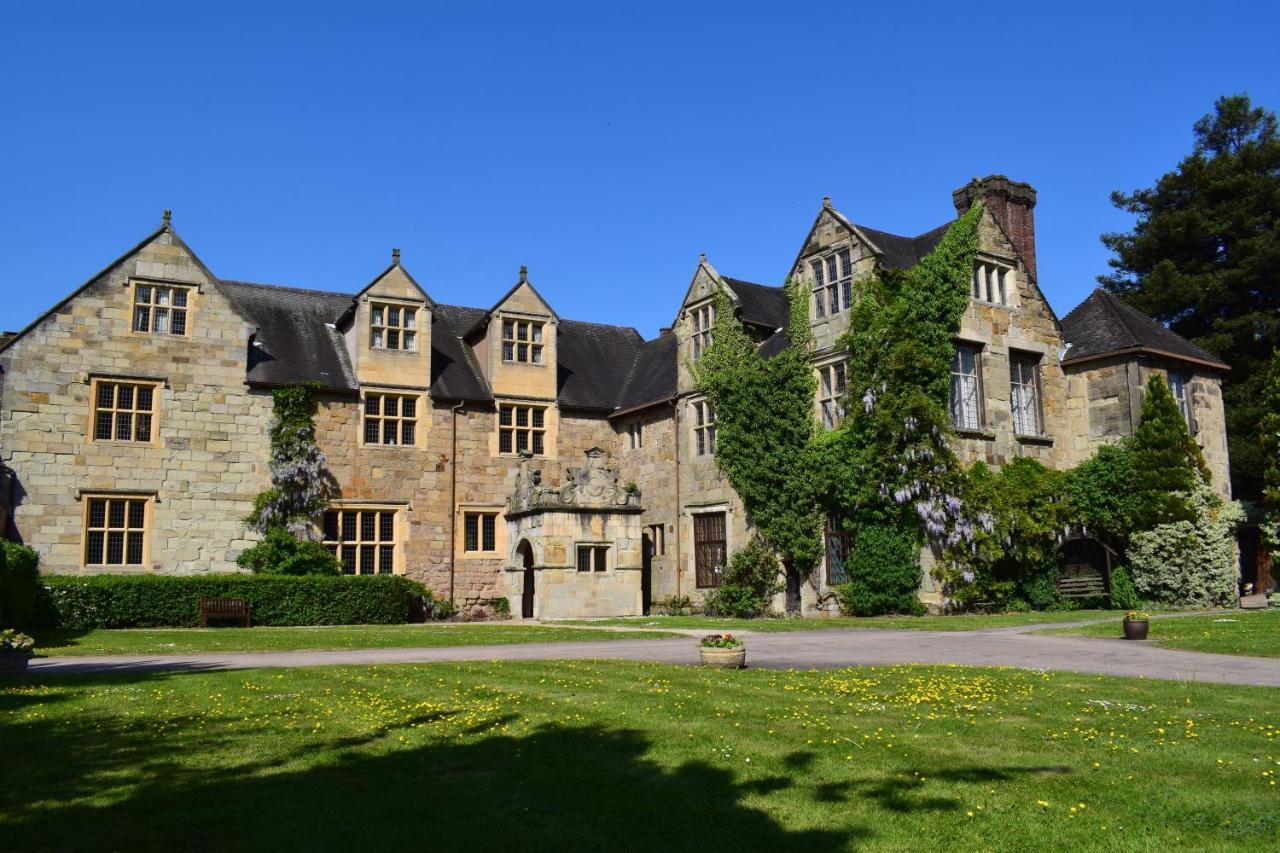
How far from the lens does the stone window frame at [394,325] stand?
3331 centimetres

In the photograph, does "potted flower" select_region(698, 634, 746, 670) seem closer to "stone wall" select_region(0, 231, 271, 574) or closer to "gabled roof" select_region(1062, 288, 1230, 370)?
"stone wall" select_region(0, 231, 271, 574)

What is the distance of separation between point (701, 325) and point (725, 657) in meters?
19.8

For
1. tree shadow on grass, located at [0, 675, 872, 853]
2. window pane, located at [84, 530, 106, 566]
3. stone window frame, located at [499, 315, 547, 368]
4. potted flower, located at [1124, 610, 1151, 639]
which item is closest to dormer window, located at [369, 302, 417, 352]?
stone window frame, located at [499, 315, 547, 368]

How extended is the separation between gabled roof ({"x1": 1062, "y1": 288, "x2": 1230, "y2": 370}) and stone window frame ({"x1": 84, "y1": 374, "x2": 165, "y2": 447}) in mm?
26601

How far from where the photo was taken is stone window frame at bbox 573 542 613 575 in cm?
3117

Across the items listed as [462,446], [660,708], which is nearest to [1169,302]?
[462,446]

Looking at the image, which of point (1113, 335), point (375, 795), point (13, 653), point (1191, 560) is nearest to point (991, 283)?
point (1113, 335)

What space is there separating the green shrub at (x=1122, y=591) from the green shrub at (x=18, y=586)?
88.8ft

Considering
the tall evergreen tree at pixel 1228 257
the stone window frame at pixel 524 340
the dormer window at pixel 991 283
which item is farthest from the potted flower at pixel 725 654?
the tall evergreen tree at pixel 1228 257

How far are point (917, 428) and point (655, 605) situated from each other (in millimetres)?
11241

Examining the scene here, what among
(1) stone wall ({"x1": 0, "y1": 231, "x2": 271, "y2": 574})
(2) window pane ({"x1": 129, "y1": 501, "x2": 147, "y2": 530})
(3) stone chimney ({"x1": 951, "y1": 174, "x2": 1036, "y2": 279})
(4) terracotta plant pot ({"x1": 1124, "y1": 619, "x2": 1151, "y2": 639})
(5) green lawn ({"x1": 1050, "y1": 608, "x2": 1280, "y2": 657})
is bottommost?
(5) green lawn ({"x1": 1050, "y1": 608, "x2": 1280, "y2": 657})

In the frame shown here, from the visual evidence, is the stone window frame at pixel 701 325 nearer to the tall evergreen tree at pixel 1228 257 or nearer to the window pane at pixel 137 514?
the window pane at pixel 137 514

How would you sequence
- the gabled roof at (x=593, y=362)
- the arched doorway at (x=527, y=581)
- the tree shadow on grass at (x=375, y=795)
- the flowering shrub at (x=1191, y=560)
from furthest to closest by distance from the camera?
1. the gabled roof at (x=593, y=362)
2. the arched doorway at (x=527, y=581)
3. the flowering shrub at (x=1191, y=560)
4. the tree shadow on grass at (x=375, y=795)

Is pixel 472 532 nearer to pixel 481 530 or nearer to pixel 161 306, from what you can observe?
pixel 481 530
